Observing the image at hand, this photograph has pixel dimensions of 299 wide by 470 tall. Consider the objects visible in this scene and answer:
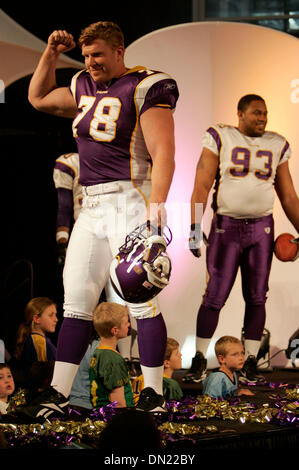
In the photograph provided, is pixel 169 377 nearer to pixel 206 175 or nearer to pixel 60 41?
pixel 206 175

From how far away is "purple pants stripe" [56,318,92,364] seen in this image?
9.66 ft

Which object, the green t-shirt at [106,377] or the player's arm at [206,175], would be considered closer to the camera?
the green t-shirt at [106,377]

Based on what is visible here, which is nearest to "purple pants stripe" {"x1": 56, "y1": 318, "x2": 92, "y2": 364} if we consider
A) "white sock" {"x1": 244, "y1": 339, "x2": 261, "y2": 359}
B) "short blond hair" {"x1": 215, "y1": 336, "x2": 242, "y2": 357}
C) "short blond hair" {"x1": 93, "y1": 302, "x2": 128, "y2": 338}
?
"short blond hair" {"x1": 93, "y1": 302, "x2": 128, "y2": 338}

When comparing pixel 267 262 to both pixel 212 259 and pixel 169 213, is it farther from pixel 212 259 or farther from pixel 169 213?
pixel 169 213

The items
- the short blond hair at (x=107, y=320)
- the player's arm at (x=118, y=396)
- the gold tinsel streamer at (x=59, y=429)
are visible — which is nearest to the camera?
the gold tinsel streamer at (x=59, y=429)

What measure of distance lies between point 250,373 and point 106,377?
1.28 meters

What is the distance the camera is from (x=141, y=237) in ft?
9.30

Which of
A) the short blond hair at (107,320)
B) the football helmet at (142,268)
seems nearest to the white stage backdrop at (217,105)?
the short blond hair at (107,320)

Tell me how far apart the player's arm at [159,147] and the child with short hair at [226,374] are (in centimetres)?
111

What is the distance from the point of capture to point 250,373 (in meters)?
4.23

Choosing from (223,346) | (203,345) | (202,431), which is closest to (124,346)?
(203,345)

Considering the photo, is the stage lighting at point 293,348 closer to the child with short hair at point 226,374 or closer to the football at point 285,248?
the football at point 285,248

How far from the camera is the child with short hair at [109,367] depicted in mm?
3189
